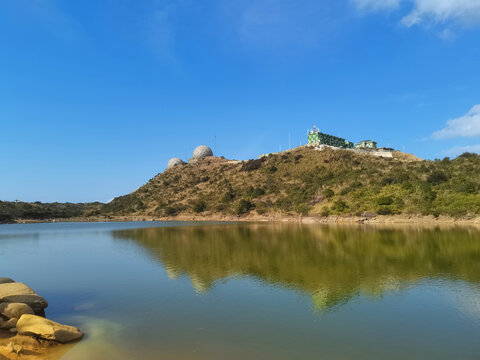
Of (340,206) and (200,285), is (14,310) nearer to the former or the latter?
(200,285)

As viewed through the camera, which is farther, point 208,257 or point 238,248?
point 238,248

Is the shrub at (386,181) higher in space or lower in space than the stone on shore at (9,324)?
higher

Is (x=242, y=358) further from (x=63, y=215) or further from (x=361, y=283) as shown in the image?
(x=63, y=215)

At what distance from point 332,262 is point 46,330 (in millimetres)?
18998

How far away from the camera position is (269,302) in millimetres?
14797

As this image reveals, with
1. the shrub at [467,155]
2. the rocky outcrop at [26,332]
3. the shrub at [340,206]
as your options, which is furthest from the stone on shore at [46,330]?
the shrub at [467,155]

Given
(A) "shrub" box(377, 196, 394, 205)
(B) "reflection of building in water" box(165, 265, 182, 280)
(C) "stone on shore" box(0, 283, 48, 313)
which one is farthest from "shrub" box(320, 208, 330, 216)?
(C) "stone on shore" box(0, 283, 48, 313)

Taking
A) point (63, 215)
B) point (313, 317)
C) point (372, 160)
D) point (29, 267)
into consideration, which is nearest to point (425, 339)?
point (313, 317)

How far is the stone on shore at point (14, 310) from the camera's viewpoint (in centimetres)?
1261

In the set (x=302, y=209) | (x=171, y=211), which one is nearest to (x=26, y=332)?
(x=302, y=209)

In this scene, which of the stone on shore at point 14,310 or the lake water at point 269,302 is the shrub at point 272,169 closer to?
the lake water at point 269,302

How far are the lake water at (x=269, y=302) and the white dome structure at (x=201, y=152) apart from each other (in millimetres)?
115177

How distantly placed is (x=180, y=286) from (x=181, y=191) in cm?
9564

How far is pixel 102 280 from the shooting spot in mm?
20109
